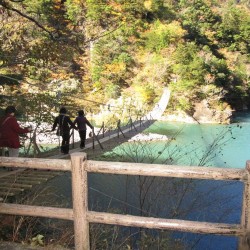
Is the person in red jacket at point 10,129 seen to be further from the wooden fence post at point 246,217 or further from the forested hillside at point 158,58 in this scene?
the forested hillside at point 158,58

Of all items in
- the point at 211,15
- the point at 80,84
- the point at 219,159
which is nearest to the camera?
the point at 219,159

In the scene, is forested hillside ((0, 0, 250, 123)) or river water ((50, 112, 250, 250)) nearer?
river water ((50, 112, 250, 250))

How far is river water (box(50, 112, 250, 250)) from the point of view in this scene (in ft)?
13.8

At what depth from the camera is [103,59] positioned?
2366 cm

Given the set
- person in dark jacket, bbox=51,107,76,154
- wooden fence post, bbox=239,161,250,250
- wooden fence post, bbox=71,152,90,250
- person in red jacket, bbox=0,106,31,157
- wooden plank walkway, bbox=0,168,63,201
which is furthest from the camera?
person in dark jacket, bbox=51,107,76,154

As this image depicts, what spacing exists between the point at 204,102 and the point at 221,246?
16452mm

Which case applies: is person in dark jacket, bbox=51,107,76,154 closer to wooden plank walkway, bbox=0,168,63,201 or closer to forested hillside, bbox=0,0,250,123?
wooden plank walkway, bbox=0,168,63,201

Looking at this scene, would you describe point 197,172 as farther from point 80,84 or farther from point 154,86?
point 80,84

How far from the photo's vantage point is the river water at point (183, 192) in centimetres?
420

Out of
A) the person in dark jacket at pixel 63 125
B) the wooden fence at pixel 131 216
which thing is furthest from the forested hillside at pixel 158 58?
the wooden fence at pixel 131 216

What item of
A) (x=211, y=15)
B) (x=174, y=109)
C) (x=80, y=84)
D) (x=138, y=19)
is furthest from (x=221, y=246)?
(x=211, y=15)

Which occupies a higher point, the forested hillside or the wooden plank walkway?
the forested hillside

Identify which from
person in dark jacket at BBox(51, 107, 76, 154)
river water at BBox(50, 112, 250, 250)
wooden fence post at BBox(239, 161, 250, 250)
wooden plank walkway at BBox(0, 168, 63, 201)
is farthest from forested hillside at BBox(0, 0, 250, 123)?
wooden fence post at BBox(239, 161, 250, 250)

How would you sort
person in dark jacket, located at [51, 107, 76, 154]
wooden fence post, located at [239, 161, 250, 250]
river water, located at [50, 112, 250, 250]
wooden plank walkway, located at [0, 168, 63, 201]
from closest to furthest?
wooden fence post, located at [239, 161, 250, 250]
wooden plank walkway, located at [0, 168, 63, 201]
river water, located at [50, 112, 250, 250]
person in dark jacket, located at [51, 107, 76, 154]
